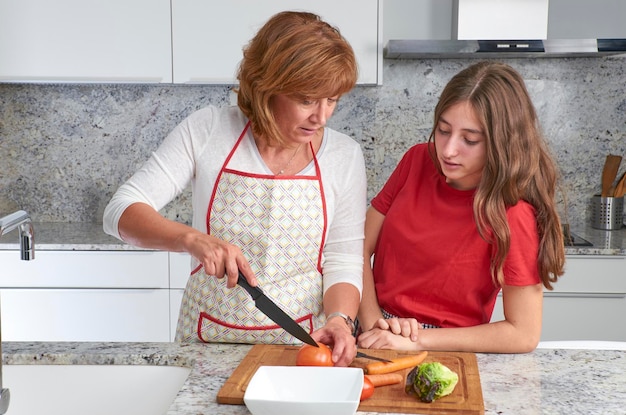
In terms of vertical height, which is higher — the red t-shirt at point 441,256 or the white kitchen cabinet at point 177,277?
the red t-shirt at point 441,256

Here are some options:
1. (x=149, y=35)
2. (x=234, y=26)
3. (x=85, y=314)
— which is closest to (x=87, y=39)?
(x=149, y=35)

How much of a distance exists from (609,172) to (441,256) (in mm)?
1997

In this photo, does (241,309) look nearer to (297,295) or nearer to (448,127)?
(297,295)

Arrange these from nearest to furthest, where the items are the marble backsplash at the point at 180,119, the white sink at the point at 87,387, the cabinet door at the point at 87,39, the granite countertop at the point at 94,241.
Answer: the white sink at the point at 87,387 → the granite countertop at the point at 94,241 → the cabinet door at the point at 87,39 → the marble backsplash at the point at 180,119

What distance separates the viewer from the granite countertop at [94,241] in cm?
288

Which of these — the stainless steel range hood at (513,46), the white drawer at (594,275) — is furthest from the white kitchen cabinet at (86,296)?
the white drawer at (594,275)

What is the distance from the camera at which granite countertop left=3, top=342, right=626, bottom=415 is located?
1.21 m

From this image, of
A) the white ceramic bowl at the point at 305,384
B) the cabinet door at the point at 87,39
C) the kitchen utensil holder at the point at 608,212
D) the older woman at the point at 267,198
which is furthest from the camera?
the kitchen utensil holder at the point at 608,212

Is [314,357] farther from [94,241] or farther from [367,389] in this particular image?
[94,241]

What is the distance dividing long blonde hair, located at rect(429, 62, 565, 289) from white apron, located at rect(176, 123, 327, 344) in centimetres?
35

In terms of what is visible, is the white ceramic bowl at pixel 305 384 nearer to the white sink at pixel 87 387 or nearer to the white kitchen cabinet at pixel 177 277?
the white sink at pixel 87 387

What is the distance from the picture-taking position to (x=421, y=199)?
169 cm

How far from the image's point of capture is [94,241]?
296 cm

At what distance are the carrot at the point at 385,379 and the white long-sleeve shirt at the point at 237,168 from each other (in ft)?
1.26
